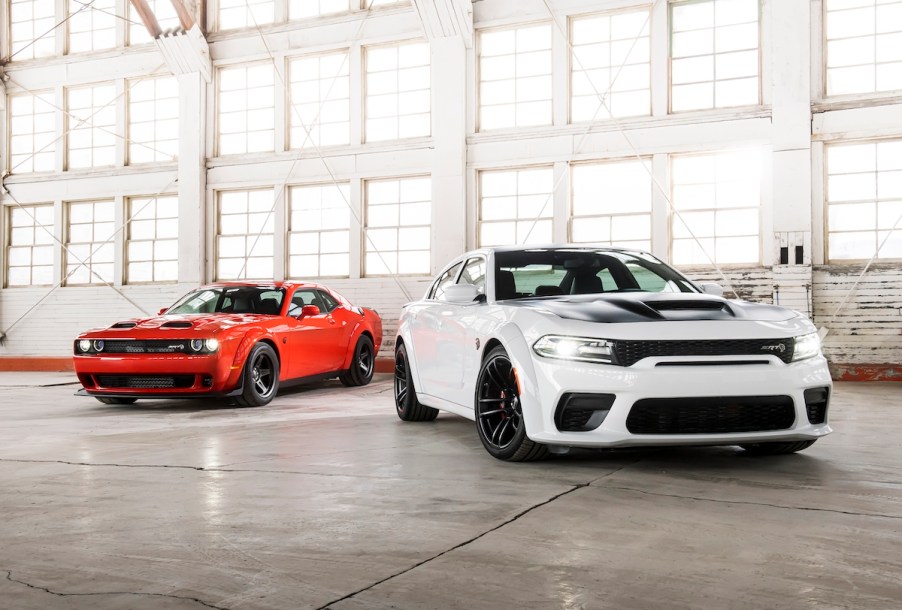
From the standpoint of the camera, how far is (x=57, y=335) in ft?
63.4

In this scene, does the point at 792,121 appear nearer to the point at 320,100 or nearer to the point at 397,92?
the point at 397,92

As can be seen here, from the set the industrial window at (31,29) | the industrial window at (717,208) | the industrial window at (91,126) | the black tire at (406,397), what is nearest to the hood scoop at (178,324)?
the black tire at (406,397)

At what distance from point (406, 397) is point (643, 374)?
3.36m

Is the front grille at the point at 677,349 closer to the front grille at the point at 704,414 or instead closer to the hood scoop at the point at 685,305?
the front grille at the point at 704,414

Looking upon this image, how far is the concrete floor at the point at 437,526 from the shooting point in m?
2.94

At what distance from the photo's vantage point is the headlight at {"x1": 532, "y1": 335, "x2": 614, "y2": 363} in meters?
5.02

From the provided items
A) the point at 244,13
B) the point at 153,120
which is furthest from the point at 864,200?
the point at 153,120

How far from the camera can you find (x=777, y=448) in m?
5.75

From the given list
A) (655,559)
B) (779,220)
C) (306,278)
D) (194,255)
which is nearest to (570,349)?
(655,559)

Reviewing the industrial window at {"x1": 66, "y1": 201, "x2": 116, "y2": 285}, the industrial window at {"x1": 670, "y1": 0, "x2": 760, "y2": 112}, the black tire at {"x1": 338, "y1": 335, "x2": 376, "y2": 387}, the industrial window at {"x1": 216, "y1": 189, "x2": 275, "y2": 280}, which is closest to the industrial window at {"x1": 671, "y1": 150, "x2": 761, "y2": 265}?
the industrial window at {"x1": 670, "y1": 0, "x2": 760, "y2": 112}

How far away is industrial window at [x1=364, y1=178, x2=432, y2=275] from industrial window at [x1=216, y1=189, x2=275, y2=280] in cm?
223

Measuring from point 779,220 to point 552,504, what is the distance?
1100 cm

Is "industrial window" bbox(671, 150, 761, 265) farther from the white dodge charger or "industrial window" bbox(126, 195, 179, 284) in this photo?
"industrial window" bbox(126, 195, 179, 284)

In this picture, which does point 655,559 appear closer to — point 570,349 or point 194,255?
point 570,349
